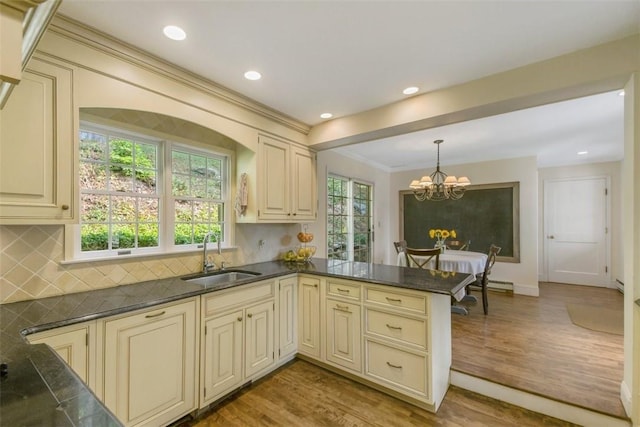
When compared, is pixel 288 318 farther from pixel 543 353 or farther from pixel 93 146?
pixel 543 353

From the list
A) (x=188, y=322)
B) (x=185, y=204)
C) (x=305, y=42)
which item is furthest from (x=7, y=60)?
(x=185, y=204)

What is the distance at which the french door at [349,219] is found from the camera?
4.48 m

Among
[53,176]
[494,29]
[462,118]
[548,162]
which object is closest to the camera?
[53,176]

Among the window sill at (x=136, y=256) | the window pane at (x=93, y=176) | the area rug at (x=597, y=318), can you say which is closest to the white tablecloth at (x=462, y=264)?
the area rug at (x=597, y=318)

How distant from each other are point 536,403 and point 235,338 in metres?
2.35

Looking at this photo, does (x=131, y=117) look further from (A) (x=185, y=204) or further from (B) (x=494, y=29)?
(B) (x=494, y=29)

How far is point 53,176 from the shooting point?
156 centimetres

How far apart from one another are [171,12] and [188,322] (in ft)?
6.34

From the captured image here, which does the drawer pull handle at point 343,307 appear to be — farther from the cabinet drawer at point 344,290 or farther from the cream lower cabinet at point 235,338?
the cream lower cabinet at point 235,338

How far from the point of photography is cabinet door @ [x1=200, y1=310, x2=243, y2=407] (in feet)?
6.52

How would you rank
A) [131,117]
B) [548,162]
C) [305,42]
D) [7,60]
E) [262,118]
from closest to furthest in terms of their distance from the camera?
[7,60]
[305,42]
[131,117]
[262,118]
[548,162]

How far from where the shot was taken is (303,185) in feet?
11.0

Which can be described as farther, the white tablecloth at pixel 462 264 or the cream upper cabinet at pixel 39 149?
the white tablecloth at pixel 462 264

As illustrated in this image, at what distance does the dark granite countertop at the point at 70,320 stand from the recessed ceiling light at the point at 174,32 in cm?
169
